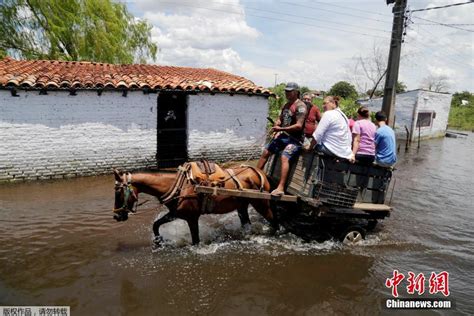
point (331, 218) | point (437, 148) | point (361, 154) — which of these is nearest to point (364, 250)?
point (331, 218)

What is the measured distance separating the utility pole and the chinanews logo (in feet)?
26.6

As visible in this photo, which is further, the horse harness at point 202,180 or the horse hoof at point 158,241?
the horse hoof at point 158,241

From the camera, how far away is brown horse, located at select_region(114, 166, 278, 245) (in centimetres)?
535

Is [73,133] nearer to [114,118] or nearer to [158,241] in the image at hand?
[114,118]

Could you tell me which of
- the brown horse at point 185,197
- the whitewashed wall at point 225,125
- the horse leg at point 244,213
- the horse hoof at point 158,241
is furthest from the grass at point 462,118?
the horse hoof at point 158,241

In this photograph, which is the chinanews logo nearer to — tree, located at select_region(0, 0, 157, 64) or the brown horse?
the brown horse

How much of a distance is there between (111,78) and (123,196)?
738cm

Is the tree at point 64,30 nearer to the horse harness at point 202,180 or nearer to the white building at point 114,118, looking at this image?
the white building at point 114,118

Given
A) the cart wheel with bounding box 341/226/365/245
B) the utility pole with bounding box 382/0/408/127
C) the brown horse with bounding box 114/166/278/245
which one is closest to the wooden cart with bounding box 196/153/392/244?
the cart wheel with bounding box 341/226/365/245

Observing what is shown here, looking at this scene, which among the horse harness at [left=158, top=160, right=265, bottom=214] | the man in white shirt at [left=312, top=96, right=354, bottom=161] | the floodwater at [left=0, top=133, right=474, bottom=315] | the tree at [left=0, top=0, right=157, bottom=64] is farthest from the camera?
the tree at [left=0, top=0, right=157, bottom=64]

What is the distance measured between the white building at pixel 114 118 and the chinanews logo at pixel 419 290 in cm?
713

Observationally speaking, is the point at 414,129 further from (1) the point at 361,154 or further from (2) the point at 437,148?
(1) the point at 361,154

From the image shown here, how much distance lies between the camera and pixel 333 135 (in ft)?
19.4

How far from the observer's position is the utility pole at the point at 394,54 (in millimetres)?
12203
